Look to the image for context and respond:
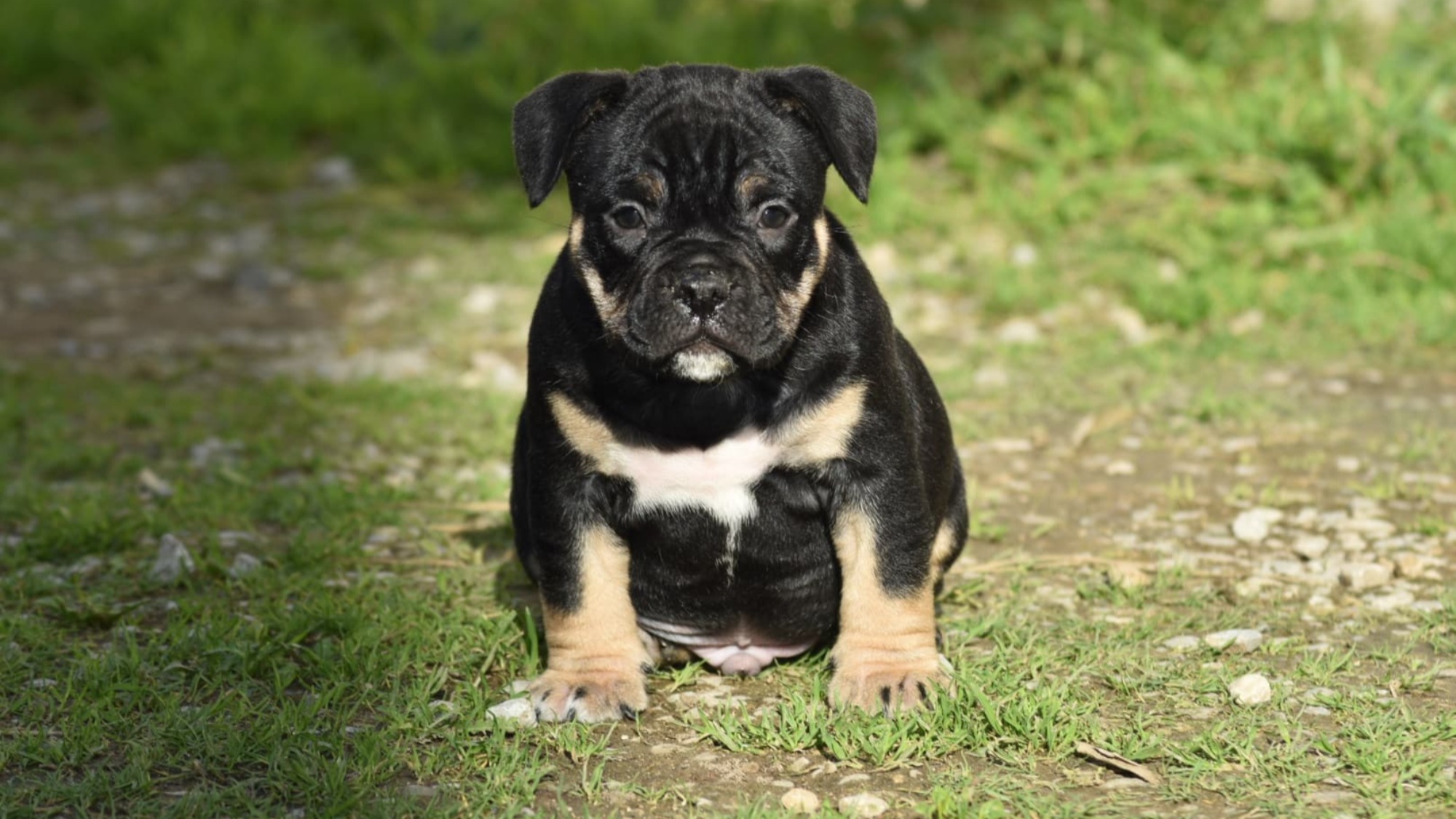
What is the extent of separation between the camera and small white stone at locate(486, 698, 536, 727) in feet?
13.6

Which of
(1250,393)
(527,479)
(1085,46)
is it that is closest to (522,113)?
(527,479)

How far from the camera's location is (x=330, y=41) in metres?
12.9

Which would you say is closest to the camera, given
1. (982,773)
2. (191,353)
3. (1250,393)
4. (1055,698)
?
(982,773)

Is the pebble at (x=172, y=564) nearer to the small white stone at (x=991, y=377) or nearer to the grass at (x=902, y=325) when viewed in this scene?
the grass at (x=902, y=325)

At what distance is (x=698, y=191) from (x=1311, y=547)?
260 centimetres

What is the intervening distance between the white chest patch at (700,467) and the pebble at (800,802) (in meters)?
0.82

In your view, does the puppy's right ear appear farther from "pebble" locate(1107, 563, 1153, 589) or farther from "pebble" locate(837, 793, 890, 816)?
"pebble" locate(1107, 563, 1153, 589)

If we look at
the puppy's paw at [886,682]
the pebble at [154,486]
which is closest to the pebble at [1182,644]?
the puppy's paw at [886,682]

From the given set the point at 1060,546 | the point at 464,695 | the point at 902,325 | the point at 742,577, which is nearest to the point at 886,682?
the point at 742,577

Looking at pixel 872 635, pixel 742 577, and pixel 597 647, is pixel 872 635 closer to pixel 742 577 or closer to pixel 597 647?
pixel 742 577

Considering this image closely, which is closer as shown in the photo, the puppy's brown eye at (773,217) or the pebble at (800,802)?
the pebble at (800,802)

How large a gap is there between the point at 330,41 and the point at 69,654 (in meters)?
9.10

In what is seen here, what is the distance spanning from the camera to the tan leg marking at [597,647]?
421 centimetres

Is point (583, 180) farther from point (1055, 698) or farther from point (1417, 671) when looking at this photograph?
point (1417, 671)
